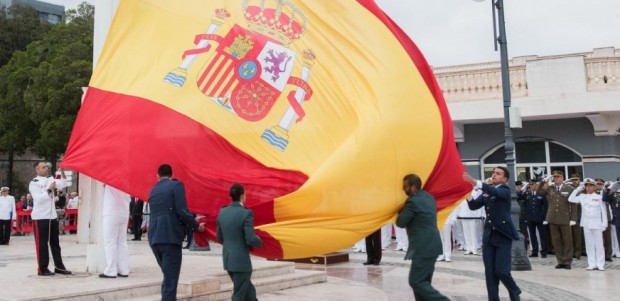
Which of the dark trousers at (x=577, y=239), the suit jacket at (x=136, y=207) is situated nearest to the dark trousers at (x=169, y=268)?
the dark trousers at (x=577, y=239)

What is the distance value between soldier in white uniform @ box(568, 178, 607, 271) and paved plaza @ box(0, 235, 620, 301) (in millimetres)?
306

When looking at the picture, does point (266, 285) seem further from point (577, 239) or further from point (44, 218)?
point (577, 239)

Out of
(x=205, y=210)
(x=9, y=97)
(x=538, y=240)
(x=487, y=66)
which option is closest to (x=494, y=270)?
(x=205, y=210)

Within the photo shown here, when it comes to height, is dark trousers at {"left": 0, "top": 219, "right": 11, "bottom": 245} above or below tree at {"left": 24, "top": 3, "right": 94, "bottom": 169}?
below

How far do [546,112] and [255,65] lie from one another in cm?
1551

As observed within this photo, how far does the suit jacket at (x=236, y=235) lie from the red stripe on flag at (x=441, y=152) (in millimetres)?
2042

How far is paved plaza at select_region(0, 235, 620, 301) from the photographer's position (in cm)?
763

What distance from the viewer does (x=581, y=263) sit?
43.3 feet

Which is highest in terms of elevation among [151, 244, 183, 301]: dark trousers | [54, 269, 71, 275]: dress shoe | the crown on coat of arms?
the crown on coat of arms

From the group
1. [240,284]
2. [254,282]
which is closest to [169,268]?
[240,284]

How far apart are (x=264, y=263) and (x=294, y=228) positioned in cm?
452

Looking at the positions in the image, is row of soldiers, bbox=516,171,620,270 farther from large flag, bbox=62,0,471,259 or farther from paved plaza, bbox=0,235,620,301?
large flag, bbox=62,0,471,259

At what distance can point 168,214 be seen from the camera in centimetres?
637

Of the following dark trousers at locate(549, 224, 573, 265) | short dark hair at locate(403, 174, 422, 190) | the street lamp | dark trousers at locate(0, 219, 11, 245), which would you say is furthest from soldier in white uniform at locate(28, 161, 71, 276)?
dark trousers at locate(0, 219, 11, 245)
